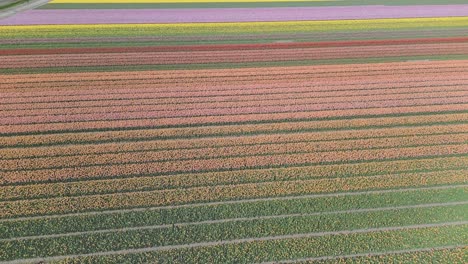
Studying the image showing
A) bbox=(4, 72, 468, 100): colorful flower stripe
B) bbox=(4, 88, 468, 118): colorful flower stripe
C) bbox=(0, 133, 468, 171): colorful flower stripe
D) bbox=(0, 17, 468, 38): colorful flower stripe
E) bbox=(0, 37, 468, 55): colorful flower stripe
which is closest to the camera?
bbox=(0, 133, 468, 171): colorful flower stripe

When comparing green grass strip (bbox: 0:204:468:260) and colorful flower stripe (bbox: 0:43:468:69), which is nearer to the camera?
green grass strip (bbox: 0:204:468:260)

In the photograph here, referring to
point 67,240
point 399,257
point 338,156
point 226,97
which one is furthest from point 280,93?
point 67,240

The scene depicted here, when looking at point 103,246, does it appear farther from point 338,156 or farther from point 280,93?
point 280,93

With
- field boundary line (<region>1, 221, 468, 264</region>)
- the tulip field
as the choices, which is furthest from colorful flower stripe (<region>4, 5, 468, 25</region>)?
field boundary line (<region>1, 221, 468, 264</region>)

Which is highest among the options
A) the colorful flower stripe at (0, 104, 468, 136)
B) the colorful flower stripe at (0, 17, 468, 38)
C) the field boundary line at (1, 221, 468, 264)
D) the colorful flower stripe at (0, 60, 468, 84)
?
the colorful flower stripe at (0, 17, 468, 38)

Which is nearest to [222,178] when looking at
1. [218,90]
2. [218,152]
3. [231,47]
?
[218,152]

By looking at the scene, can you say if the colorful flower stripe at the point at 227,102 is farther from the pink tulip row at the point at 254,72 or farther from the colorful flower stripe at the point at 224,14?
A: the colorful flower stripe at the point at 224,14

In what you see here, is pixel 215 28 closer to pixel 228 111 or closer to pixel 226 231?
pixel 228 111

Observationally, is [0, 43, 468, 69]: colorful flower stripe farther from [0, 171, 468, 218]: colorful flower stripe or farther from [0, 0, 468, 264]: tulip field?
[0, 171, 468, 218]: colorful flower stripe

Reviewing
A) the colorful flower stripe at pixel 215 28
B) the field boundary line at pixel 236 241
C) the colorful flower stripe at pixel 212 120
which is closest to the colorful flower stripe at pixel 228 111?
the colorful flower stripe at pixel 212 120
